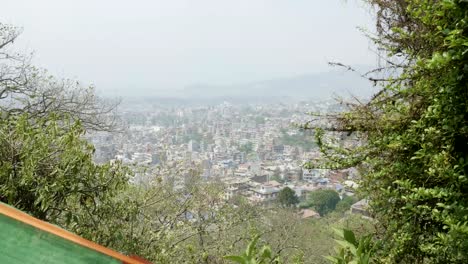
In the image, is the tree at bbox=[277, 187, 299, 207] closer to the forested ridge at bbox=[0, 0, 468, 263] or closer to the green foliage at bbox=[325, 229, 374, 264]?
the forested ridge at bbox=[0, 0, 468, 263]

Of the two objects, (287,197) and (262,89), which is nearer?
(287,197)

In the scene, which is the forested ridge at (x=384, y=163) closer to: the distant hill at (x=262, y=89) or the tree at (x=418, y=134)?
the tree at (x=418, y=134)

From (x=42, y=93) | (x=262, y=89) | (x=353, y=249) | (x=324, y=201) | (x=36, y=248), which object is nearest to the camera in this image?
(x=36, y=248)

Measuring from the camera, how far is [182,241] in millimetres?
6992

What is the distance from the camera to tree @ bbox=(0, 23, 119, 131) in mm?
6410

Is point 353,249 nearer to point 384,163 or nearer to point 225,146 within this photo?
point 384,163

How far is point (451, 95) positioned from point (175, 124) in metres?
30.4

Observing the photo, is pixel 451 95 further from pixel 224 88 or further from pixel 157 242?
pixel 224 88

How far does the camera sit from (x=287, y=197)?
1662cm

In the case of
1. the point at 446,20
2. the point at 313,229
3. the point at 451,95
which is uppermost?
the point at 446,20

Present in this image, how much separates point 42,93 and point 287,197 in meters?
11.6

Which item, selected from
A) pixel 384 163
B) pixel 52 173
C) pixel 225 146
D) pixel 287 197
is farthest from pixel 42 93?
pixel 225 146

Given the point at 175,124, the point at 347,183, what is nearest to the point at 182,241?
the point at 347,183

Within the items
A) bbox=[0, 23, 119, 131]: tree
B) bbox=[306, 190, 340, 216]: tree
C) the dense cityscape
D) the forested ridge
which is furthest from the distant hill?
the forested ridge
